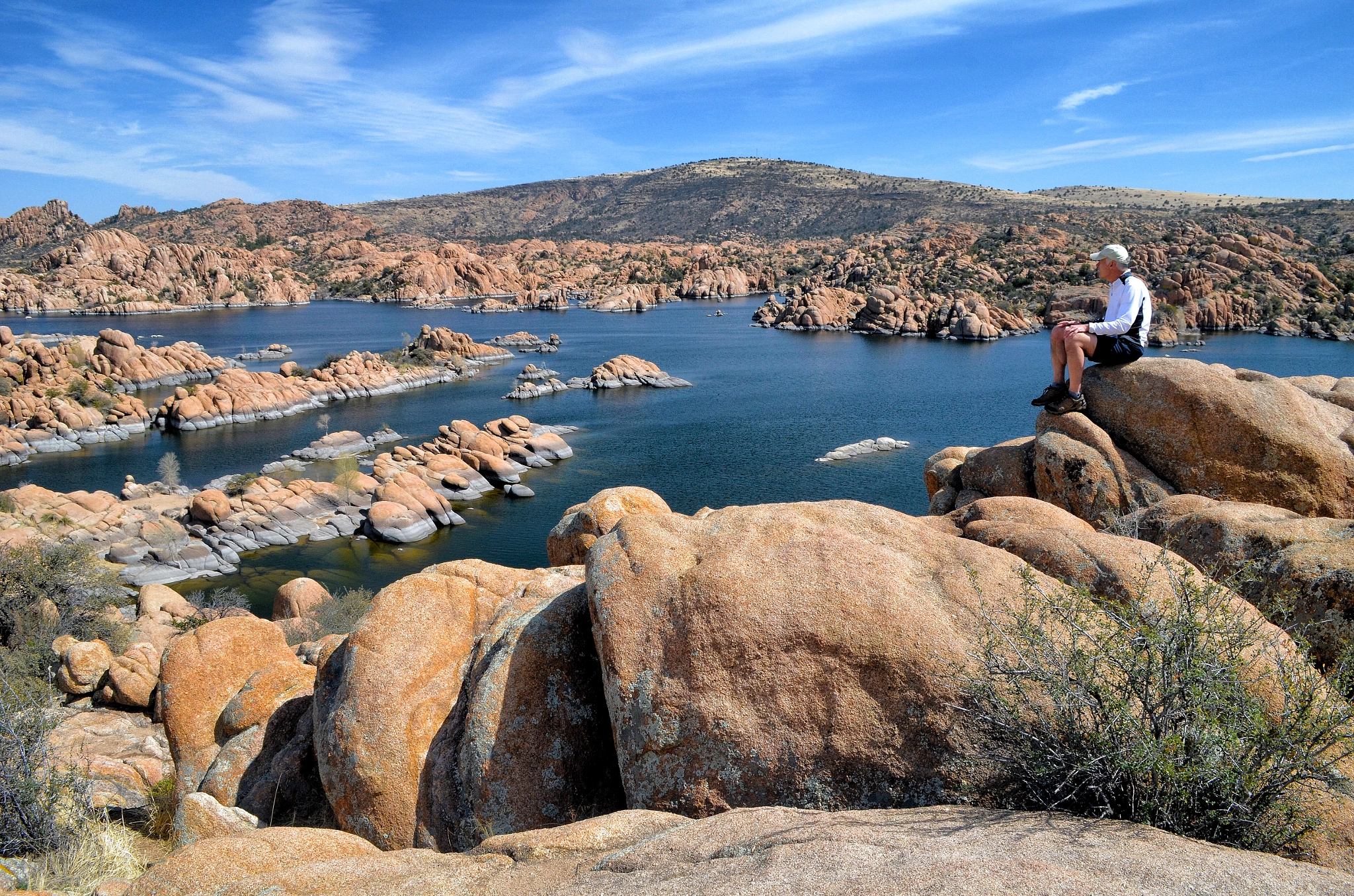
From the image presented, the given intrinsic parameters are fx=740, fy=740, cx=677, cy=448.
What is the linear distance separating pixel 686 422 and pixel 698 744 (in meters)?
48.5

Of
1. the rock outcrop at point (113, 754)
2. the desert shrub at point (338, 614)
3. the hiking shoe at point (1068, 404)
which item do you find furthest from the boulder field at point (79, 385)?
the hiking shoe at point (1068, 404)

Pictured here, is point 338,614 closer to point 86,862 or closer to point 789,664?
point 86,862

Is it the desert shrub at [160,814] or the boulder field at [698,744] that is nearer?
the boulder field at [698,744]

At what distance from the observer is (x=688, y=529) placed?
650 centimetres

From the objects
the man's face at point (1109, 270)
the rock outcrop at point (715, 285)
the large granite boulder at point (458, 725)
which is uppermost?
the rock outcrop at point (715, 285)

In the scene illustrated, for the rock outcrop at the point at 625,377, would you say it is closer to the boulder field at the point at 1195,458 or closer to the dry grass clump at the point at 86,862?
the boulder field at the point at 1195,458

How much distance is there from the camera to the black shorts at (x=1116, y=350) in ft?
33.6

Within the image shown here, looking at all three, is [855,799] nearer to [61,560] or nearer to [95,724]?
[95,724]

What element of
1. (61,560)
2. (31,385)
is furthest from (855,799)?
(31,385)

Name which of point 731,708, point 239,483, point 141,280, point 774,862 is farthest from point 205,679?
point 141,280

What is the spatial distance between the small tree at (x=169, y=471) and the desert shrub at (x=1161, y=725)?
4618 centimetres

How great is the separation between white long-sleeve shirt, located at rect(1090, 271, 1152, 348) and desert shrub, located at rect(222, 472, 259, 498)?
37.9 m

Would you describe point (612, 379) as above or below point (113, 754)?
above

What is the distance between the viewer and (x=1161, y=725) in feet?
13.0
